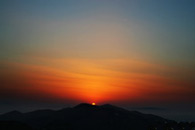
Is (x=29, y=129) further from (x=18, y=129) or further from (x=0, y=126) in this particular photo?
(x=0, y=126)

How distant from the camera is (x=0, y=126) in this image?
7219 inches

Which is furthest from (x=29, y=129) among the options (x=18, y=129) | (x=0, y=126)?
(x=0, y=126)

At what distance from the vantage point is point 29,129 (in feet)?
625

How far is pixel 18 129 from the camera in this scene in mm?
186750

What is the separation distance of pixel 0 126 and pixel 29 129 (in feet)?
62.4

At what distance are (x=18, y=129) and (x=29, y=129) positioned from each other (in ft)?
24.7

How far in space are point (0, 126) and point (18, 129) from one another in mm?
11655
